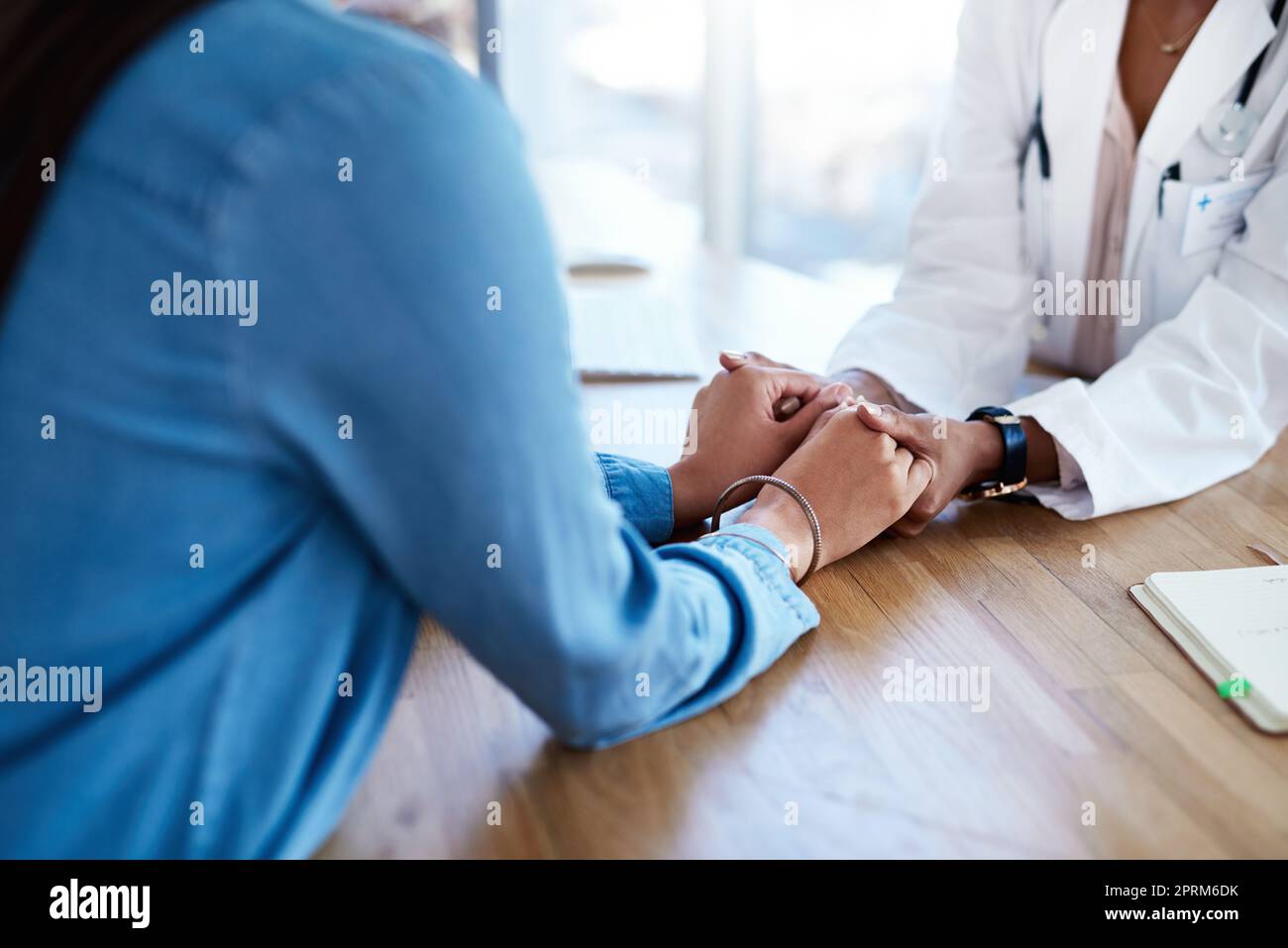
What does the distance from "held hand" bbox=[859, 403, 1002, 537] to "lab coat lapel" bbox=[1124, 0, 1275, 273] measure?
0.45 meters

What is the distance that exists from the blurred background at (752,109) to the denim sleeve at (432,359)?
2245 mm

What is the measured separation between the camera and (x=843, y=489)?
1019mm

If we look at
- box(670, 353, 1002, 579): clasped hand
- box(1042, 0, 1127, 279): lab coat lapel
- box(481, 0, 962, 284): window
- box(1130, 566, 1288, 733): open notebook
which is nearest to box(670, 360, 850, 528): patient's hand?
box(670, 353, 1002, 579): clasped hand

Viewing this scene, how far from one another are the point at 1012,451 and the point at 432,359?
0.75m

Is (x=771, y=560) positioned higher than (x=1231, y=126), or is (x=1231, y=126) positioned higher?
(x=1231, y=126)

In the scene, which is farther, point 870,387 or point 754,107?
point 754,107

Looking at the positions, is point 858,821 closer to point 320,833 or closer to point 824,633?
point 824,633

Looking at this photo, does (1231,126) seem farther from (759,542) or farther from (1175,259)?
(759,542)

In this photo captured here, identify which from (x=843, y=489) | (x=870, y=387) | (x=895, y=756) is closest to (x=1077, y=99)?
(x=870, y=387)

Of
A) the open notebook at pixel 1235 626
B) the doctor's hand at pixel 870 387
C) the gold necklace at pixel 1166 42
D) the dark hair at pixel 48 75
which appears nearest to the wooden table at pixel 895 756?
the open notebook at pixel 1235 626

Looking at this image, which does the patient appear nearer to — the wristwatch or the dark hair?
the dark hair

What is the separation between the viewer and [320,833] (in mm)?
686

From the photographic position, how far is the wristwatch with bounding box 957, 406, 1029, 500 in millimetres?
1135
